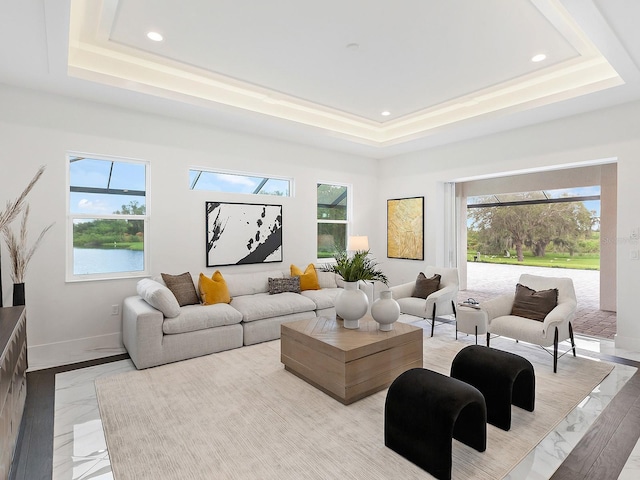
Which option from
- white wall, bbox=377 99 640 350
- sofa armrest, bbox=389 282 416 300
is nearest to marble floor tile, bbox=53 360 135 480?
sofa armrest, bbox=389 282 416 300

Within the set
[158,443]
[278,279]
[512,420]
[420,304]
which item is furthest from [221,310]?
[512,420]

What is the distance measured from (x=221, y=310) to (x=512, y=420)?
3019 millimetres

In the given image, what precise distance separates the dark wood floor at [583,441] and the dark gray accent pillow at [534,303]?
0.93 metres

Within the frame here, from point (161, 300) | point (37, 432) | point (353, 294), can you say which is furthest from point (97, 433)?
point (353, 294)

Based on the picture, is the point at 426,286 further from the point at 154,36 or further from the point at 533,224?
the point at 154,36

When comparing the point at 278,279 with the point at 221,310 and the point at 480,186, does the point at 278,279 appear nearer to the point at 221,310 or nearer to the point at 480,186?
the point at 221,310

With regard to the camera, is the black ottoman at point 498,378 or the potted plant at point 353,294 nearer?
the black ottoman at point 498,378

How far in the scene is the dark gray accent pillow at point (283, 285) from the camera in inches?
203

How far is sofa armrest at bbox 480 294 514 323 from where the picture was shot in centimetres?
412

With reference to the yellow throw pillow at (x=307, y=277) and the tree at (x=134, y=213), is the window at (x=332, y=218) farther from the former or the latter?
the tree at (x=134, y=213)

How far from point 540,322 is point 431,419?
7.83ft

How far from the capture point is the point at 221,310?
423cm

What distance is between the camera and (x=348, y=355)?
2906mm

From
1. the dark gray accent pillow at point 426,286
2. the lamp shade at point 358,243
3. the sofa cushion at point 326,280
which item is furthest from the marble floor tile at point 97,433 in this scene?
the lamp shade at point 358,243
